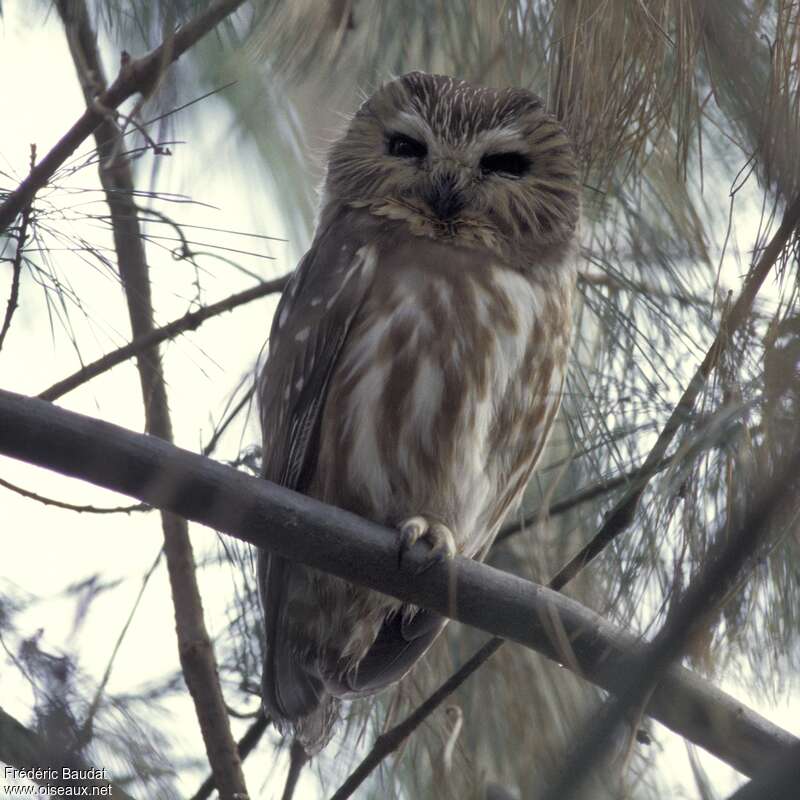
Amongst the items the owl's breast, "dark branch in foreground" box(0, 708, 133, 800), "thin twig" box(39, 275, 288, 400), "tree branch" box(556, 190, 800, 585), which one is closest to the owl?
the owl's breast

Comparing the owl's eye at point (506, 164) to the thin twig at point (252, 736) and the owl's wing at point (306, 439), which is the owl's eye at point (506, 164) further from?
the thin twig at point (252, 736)

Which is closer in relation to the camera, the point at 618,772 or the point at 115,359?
the point at 618,772

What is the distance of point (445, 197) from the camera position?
3281mm

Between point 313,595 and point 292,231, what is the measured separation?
3.84 ft

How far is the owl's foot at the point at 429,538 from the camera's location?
8.56 ft

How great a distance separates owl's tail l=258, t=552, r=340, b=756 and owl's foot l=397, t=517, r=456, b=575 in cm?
47

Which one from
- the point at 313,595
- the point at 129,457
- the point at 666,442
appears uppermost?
the point at 313,595

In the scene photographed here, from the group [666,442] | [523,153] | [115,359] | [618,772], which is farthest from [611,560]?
[523,153]

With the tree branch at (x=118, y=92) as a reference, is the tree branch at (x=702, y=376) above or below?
below

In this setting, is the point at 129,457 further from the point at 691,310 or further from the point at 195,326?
the point at 691,310

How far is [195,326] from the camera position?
9.50 feet

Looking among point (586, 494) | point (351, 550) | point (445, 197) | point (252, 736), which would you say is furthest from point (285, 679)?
point (445, 197)

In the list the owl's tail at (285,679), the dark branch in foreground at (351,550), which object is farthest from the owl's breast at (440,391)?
the dark branch in foreground at (351,550)

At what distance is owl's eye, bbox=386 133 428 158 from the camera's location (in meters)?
3.49
